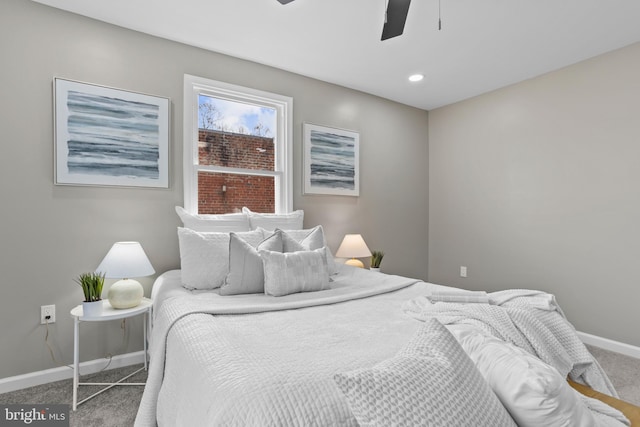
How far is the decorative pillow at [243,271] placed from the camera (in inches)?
84.8

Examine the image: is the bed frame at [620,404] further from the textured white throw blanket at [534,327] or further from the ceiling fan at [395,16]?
the ceiling fan at [395,16]

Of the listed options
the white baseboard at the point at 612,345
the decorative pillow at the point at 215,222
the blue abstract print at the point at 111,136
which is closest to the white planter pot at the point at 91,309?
the decorative pillow at the point at 215,222

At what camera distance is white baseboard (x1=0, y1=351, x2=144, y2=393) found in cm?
222

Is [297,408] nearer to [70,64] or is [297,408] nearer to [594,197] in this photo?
[70,64]

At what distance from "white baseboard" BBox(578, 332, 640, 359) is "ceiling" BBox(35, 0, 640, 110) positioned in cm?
255

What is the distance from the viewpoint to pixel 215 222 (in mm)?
2762

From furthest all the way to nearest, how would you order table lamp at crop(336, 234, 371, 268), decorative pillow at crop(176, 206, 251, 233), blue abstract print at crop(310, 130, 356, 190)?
blue abstract print at crop(310, 130, 356, 190), table lamp at crop(336, 234, 371, 268), decorative pillow at crop(176, 206, 251, 233)

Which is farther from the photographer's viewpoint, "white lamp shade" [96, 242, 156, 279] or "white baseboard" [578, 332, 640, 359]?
"white baseboard" [578, 332, 640, 359]

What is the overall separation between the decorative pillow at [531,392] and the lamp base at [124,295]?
2085 millimetres

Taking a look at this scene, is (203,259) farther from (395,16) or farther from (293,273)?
(395,16)

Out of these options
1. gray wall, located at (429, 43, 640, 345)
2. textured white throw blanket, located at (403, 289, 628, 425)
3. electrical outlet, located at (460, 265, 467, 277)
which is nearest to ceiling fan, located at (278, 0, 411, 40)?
textured white throw blanket, located at (403, 289, 628, 425)

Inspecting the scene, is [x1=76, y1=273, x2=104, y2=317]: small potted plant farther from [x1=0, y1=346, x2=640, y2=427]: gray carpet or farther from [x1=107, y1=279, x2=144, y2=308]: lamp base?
[x1=0, y1=346, x2=640, y2=427]: gray carpet

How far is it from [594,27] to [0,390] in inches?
192

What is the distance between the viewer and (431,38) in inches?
109
